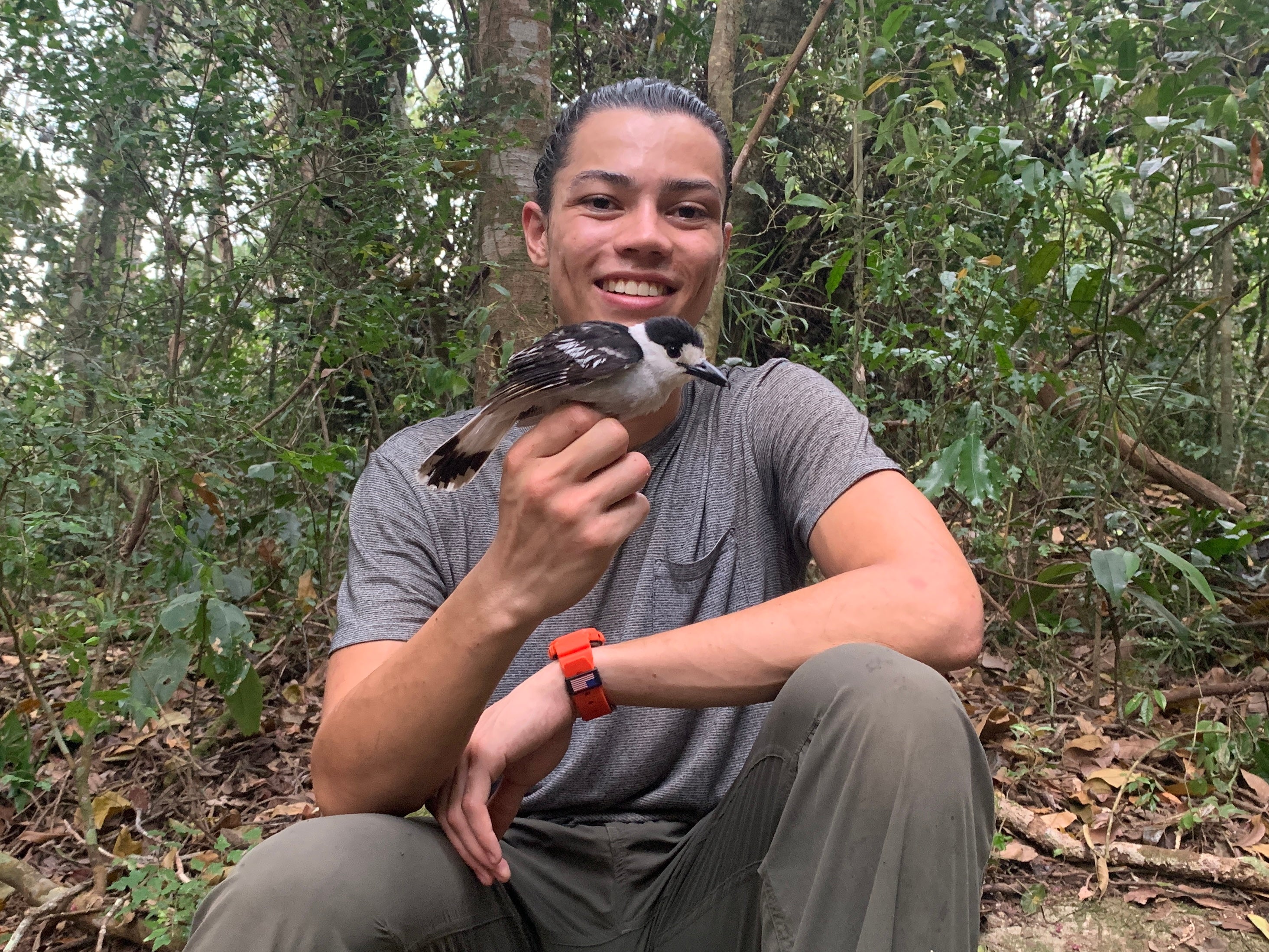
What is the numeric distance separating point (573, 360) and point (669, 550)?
599 millimetres

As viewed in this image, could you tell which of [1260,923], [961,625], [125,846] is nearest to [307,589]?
[125,846]

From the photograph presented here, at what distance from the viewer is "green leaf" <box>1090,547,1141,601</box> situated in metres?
3.26

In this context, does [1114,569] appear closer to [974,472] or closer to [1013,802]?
[974,472]

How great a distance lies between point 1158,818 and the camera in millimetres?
3146

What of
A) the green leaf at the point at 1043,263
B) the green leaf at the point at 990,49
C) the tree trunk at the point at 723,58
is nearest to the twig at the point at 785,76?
the tree trunk at the point at 723,58

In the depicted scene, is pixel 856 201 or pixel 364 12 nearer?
pixel 364 12

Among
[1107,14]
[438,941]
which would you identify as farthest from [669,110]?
[1107,14]

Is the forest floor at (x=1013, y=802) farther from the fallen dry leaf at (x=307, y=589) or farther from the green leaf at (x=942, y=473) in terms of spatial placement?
the green leaf at (x=942, y=473)

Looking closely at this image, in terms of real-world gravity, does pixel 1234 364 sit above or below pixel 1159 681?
above

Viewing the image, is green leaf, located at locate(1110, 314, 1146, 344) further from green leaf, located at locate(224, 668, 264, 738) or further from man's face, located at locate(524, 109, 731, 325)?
green leaf, located at locate(224, 668, 264, 738)

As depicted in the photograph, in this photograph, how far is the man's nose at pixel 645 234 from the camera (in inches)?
85.7

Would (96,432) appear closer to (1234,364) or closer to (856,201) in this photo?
(856,201)

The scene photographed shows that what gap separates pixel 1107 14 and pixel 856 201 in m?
1.89

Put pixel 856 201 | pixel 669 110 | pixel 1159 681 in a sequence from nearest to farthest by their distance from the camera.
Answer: pixel 669 110 → pixel 1159 681 → pixel 856 201
